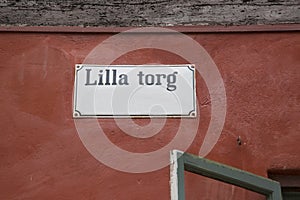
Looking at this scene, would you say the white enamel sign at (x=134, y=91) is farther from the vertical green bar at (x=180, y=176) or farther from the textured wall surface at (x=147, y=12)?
the vertical green bar at (x=180, y=176)

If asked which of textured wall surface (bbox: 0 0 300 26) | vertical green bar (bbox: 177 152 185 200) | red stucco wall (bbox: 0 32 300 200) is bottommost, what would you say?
vertical green bar (bbox: 177 152 185 200)

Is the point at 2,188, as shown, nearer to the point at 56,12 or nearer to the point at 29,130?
the point at 29,130

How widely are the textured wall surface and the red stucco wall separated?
9 centimetres

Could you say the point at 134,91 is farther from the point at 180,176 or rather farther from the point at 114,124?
the point at 180,176

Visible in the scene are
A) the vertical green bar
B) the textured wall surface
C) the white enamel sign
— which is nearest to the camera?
the vertical green bar

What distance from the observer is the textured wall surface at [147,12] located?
3146 mm

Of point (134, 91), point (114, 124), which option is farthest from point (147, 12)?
point (114, 124)

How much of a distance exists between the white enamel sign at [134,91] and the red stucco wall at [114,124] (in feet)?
0.15

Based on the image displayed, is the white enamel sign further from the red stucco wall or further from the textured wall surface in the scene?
the textured wall surface

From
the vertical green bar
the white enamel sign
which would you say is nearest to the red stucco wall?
the white enamel sign

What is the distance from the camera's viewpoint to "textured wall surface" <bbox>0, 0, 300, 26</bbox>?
3146 mm

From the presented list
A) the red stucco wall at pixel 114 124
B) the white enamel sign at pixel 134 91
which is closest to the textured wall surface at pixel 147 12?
the red stucco wall at pixel 114 124

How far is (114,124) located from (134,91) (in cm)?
20

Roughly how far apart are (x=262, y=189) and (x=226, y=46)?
2.73 feet
